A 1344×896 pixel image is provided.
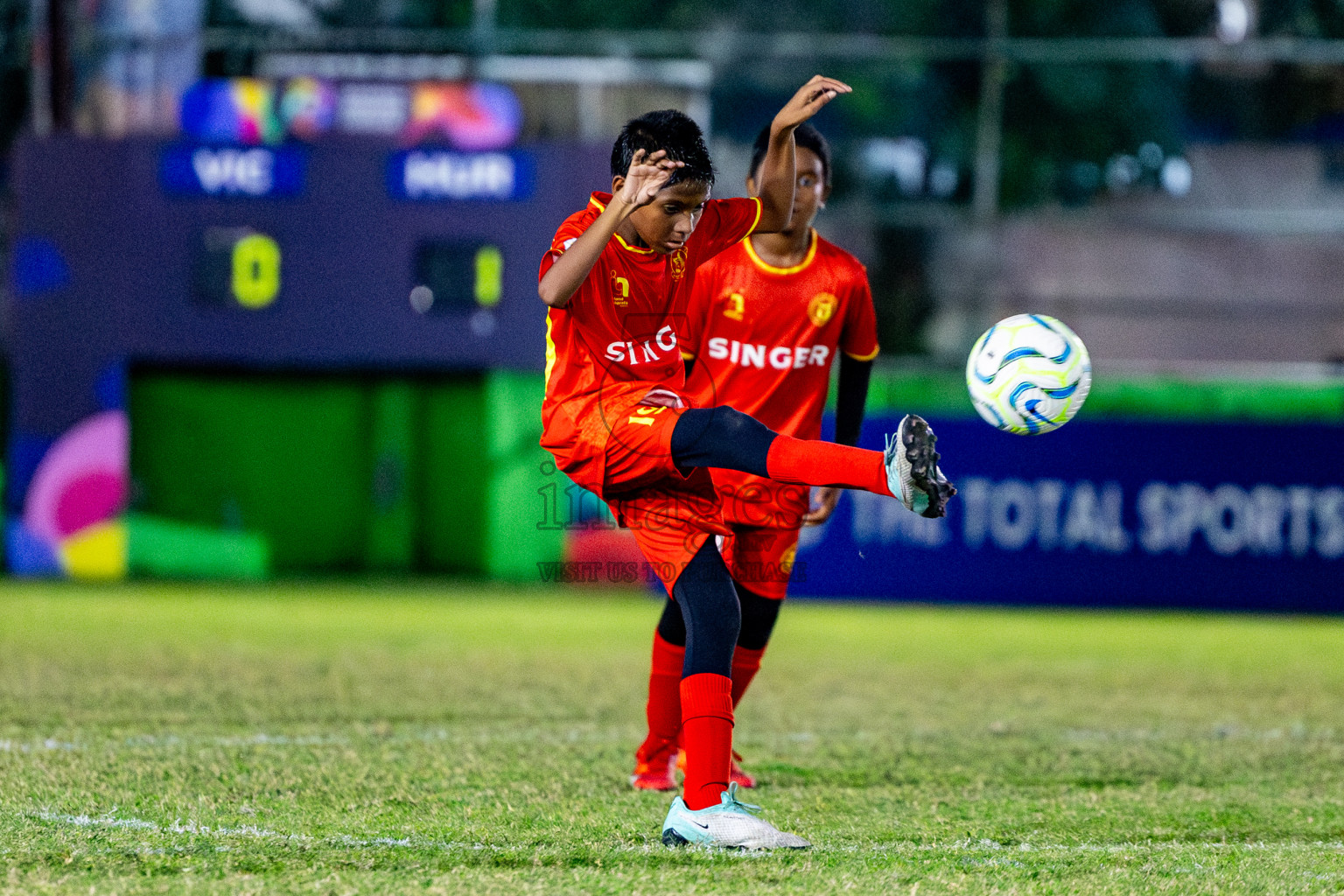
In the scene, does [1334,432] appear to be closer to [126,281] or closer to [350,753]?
[350,753]

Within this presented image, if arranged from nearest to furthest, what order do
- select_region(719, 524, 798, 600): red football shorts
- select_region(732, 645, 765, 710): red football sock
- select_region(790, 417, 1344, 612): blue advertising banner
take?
select_region(719, 524, 798, 600): red football shorts
select_region(732, 645, 765, 710): red football sock
select_region(790, 417, 1344, 612): blue advertising banner

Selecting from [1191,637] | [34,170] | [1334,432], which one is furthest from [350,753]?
[34,170]

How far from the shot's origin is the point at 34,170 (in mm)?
12781

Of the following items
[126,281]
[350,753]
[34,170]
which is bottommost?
[350,753]

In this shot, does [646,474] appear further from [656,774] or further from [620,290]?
[656,774]

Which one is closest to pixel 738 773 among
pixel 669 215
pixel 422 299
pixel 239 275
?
pixel 669 215

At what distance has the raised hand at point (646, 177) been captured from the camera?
3.73 meters

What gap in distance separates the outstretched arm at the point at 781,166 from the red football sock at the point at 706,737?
129 centimetres

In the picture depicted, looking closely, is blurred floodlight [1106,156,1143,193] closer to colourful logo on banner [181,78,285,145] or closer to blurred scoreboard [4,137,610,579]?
blurred scoreboard [4,137,610,579]

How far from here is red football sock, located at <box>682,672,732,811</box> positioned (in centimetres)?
379

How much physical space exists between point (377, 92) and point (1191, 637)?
760cm

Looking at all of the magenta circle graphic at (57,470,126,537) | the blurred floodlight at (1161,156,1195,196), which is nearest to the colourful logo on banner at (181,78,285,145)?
the magenta circle graphic at (57,470,126,537)

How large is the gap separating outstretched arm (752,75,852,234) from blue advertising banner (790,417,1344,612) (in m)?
7.00

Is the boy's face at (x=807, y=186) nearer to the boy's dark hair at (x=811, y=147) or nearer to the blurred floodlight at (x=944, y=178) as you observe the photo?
the boy's dark hair at (x=811, y=147)
